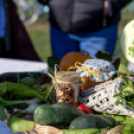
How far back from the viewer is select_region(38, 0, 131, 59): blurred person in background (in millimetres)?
1454

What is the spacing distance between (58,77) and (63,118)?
158 millimetres

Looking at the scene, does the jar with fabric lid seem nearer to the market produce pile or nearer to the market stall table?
the market produce pile

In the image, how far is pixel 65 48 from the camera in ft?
5.31

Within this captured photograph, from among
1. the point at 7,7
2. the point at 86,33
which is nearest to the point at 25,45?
the point at 7,7

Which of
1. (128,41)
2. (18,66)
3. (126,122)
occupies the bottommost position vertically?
(18,66)

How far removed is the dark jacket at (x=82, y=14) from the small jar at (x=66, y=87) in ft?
2.75

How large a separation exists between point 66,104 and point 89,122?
0.10m

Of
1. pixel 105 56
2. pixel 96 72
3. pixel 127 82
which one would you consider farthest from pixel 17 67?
pixel 127 82

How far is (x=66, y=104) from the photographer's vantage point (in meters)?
0.65

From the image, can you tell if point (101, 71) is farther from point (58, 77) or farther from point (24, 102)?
point (24, 102)

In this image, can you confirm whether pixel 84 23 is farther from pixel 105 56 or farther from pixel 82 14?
pixel 105 56

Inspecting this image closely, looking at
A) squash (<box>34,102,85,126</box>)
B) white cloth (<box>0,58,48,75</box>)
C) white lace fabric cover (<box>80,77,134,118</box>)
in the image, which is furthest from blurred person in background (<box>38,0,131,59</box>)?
squash (<box>34,102,85,126</box>)

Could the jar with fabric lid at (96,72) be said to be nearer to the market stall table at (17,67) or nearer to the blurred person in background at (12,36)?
the market stall table at (17,67)

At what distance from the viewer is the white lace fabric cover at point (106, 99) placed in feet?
2.17
